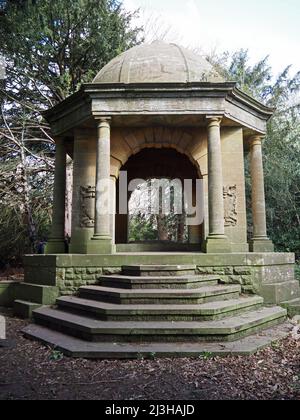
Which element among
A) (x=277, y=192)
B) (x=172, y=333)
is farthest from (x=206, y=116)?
(x=277, y=192)

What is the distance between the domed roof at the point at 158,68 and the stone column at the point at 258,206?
2171mm

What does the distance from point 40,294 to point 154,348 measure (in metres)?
3.41

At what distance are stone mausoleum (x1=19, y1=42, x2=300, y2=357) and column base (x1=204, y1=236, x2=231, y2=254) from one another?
0.02 m

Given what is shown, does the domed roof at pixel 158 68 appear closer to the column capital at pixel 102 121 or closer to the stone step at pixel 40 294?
the column capital at pixel 102 121

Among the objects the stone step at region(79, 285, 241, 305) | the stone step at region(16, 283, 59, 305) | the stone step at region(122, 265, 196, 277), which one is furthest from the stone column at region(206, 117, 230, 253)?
the stone step at region(16, 283, 59, 305)

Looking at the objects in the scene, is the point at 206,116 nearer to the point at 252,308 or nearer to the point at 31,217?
the point at 252,308

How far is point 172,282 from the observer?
5.87m

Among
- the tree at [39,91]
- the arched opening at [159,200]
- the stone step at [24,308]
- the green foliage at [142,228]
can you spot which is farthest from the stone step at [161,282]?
the green foliage at [142,228]

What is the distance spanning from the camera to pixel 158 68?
8445 mm

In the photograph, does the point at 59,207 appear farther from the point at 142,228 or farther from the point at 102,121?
the point at 142,228

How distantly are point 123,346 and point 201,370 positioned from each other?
1.16 meters

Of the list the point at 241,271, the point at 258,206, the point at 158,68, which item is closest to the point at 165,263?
the point at 241,271

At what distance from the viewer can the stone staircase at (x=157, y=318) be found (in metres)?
4.56

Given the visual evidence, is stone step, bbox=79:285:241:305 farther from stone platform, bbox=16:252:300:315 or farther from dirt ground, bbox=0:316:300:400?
dirt ground, bbox=0:316:300:400
